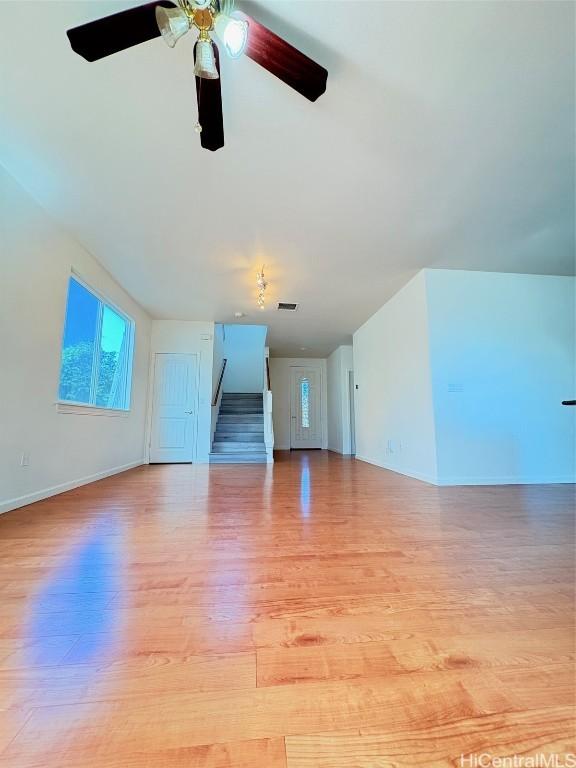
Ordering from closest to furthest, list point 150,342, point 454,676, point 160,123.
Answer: point 454,676 → point 160,123 → point 150,342

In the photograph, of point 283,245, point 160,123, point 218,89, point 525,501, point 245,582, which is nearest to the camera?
point 245,582

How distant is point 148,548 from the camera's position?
1.72 meters

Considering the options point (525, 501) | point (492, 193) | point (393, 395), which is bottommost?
point (525, 501)

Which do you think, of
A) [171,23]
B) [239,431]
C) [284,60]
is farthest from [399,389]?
[171,23]

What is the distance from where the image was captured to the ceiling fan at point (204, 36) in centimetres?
135

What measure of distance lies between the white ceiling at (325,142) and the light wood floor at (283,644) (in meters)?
2.56

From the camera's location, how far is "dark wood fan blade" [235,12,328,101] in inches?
55.4

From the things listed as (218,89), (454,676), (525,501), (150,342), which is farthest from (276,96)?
(150,342)

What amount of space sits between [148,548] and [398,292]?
172 inches

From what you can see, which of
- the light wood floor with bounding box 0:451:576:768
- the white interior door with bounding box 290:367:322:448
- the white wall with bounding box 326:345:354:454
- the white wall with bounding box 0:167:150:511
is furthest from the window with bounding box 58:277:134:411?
the white interior door with bounding box 290:367:322:448

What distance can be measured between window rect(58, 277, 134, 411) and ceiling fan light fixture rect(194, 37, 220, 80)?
103 inches

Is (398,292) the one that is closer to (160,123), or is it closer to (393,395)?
(393,395)

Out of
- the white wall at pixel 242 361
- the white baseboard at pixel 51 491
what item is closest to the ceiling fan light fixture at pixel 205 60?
the white baseboard at pixel 51 491

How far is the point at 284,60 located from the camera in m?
1.50
